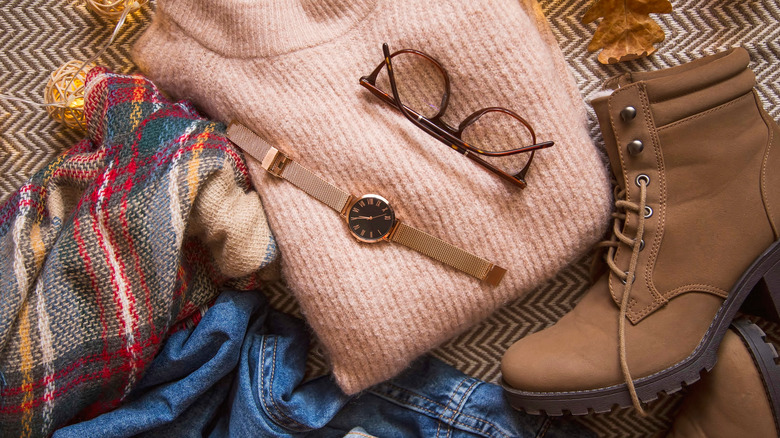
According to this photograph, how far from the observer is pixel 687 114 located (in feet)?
Result: 2.11

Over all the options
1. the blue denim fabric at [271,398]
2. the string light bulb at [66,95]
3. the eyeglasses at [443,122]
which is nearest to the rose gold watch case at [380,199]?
the eyeglasses at [443,122]

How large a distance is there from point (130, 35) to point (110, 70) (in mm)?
85

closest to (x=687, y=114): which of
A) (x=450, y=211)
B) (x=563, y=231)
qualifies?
(x=563, y=231)

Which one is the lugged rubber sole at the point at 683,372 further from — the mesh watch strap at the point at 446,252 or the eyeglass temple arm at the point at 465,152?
the eyeglass temple arm at the point at 465,152

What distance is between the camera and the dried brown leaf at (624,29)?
2.40 ft

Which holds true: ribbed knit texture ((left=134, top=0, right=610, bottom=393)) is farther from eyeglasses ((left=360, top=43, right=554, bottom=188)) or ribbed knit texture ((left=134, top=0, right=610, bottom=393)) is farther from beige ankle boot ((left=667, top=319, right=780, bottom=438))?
beige ankle boot ((left=667, top=319, right=780, bottom=438))

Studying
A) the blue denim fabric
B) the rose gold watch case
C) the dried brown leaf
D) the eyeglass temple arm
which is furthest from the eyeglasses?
the blue denim fabric

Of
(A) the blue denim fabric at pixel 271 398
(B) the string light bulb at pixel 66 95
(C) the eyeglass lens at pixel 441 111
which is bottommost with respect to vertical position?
(A) the blue denim fabric at pixel 271 398

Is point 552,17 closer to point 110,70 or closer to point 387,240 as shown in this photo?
point 387,240

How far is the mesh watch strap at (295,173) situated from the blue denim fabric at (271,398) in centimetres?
20

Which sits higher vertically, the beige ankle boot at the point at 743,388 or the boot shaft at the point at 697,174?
the boot shaft at the point at 697,174

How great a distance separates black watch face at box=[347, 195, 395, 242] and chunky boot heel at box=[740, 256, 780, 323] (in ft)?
1.67

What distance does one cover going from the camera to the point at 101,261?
646 mm

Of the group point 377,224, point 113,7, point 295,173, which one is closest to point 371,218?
point 377,224
